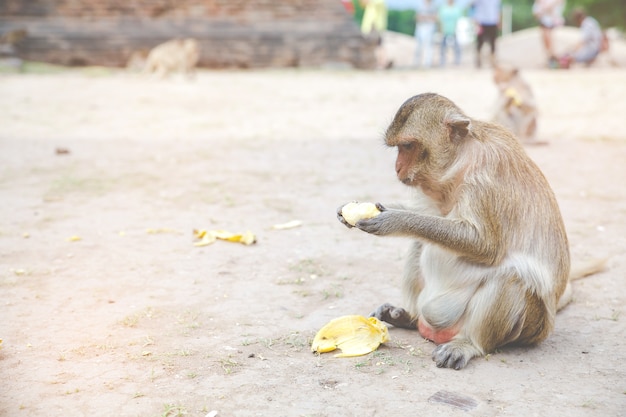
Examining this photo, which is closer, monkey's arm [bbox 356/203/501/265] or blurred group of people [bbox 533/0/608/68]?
monkey's arm [bbox 356/203/501/265]

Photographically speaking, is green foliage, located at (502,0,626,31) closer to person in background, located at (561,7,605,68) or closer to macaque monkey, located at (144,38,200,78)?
person in background, located at (561,7,605,68)

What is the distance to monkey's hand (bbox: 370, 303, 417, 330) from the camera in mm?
4484

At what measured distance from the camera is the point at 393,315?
4.48 meters

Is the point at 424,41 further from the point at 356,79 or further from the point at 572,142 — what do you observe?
the point at 572,142

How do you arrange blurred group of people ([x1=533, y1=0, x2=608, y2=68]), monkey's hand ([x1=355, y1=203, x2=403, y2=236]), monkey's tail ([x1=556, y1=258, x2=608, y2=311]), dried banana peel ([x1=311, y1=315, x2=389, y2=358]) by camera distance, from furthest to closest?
blurred group of people ([x1=533, y1=0, x2=608, y2=68]) → monkey's tail ([x1=556, y1=258, x2=608, y2=311]) → dried banana peel ([x1=311, y1=315, x2=389, y2=358]) → monkey's hand ([x1=355, y1=203, x2=403, y2=236])

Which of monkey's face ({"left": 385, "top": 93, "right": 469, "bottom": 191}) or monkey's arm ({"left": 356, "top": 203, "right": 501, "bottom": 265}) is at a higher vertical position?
monkey's face ({"left": 385, "top": 93, "right": 469, "bottom": 191})

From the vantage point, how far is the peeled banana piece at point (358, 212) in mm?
4070

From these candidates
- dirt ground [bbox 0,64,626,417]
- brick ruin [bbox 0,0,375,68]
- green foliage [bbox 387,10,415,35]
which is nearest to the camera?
dirt ground [bbox 0,64,626,417]

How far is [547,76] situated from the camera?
18.0 meters

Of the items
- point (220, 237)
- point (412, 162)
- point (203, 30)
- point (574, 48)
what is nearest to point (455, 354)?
point (412, 162)

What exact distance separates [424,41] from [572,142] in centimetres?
1223

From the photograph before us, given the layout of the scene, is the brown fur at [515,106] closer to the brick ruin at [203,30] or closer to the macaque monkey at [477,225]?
the macaque monkey at [477,225]

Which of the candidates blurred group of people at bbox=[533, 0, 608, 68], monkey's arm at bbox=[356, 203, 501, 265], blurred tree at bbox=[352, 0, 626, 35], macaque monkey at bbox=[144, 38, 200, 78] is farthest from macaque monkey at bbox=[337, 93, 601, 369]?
blurred tree at bbox=[352, 0, 626, 35]

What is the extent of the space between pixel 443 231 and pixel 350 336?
30.3 inches
